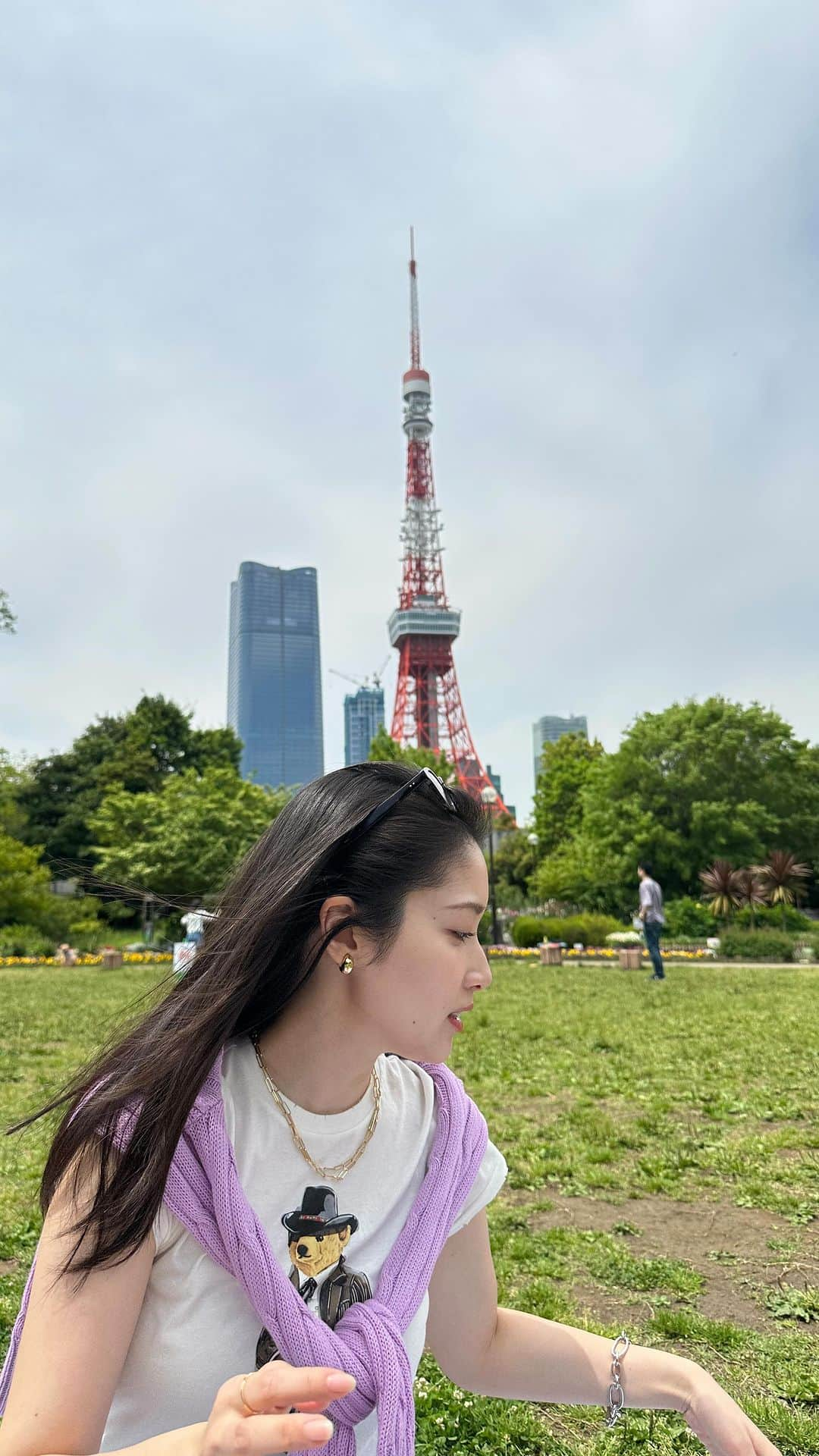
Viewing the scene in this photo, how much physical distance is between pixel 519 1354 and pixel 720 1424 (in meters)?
0.34

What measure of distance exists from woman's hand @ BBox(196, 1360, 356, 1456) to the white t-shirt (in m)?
0.33

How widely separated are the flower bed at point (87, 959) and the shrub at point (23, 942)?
242 millimetres

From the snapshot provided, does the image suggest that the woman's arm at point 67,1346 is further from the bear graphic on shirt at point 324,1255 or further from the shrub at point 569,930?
the shrub at point 569,930

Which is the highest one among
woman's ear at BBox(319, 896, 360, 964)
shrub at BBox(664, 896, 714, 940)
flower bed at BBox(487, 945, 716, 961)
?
woman's ear at BBox(319, 896, 360, 964)

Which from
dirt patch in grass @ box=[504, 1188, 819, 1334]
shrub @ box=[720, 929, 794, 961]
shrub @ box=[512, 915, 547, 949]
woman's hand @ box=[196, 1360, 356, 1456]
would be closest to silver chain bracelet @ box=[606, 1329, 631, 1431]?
woman's hand @ box=[196, 1360, 356, 1456]

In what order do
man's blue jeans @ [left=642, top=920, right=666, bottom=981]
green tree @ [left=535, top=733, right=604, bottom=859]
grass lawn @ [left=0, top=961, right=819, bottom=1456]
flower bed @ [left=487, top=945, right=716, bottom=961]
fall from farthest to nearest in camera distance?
1. green tree @ [left=535, top=733, right=604, bottom=859]
2. flower bed @ [left=487, top=945, right=716, bottom=961]
3. man's blue jeans @ [left=642, top=920, right=666, bottom=981]
4. grass lawn @ [left=0, top=961, right=819, bottom=1456]

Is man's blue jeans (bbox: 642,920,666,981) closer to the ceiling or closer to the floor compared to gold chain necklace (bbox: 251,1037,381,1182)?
closer to the floor

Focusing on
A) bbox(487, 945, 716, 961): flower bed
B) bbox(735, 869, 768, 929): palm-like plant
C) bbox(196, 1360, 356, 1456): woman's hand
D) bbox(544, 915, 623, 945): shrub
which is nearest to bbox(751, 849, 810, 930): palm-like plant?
bbox(735, 869, 768, 929): palm-like plant

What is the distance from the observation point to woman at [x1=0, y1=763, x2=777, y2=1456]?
47.3 inches

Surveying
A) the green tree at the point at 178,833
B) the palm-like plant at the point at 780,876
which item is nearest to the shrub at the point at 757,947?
the palm-like plant at the point at 780,876

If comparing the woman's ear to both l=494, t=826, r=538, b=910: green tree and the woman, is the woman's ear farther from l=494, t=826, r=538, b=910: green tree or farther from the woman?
l=494, t=826, r=538, b=910: green tree

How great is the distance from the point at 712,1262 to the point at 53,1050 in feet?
21.1

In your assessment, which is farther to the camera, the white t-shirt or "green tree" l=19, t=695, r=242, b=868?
"green tree" l=19, t=695, r=242, b=868

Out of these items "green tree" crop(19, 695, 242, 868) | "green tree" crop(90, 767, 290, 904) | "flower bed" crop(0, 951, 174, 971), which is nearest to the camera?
"flower bed" crop(0, 951, 174, 971)
